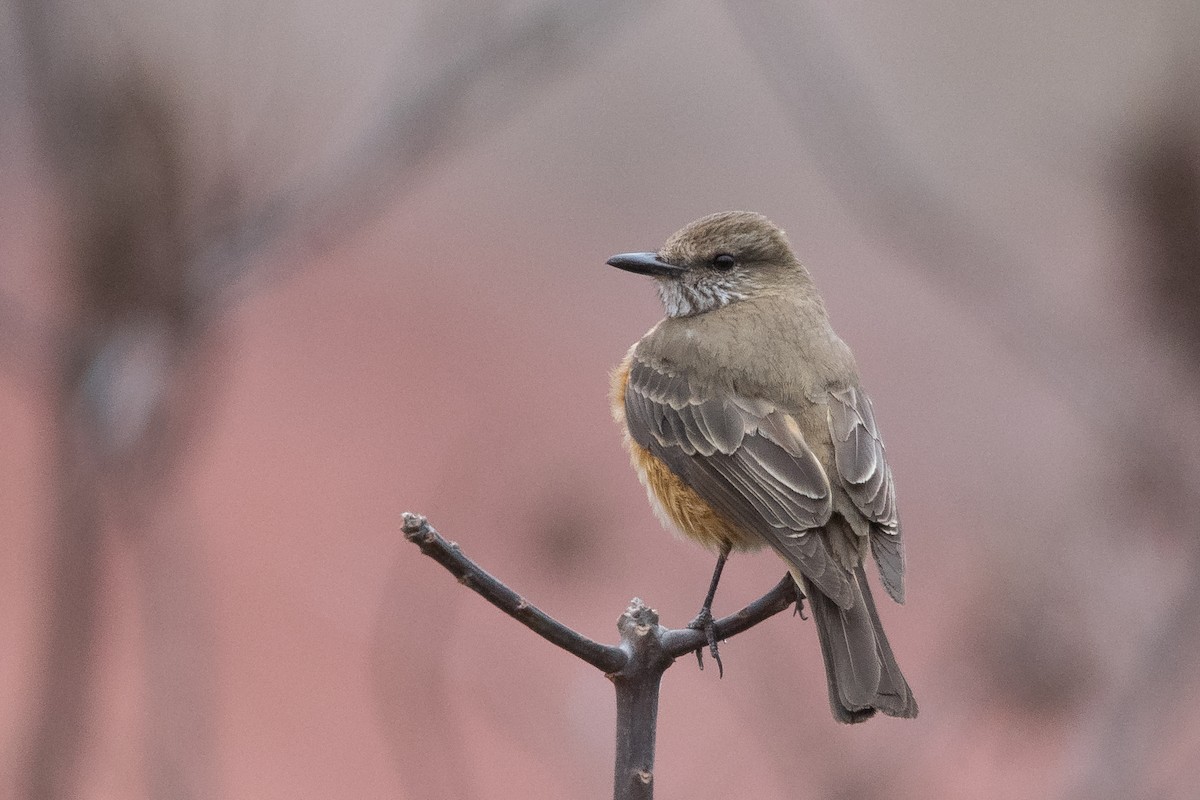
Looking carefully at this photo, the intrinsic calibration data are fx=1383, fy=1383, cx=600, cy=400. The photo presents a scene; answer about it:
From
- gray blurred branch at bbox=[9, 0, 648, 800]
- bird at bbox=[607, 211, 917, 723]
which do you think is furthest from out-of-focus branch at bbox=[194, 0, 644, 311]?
bird at bbox=[607, 211, 917, 723]

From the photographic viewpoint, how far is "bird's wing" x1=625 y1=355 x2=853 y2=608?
13.5ft

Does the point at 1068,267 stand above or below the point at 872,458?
above

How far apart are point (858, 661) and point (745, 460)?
3.21 ft

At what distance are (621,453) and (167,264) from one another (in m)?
6.93

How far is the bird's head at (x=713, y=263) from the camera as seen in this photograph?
5207mm

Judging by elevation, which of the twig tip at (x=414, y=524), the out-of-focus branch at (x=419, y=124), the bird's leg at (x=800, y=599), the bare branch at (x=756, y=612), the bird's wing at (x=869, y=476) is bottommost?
the twig tip at (x=414, y=524)

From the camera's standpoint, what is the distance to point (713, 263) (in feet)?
17.2

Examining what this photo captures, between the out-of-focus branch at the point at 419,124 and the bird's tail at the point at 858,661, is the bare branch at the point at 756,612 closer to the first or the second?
the bird's tail at the point at 858,661

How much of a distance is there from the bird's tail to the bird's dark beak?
1.49 m

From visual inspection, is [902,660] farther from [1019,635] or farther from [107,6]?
[107,6]

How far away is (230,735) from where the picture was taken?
7.33 meters

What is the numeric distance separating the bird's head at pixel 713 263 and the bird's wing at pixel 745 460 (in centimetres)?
39

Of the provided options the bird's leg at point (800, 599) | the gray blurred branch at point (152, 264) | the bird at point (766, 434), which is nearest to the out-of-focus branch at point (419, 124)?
the gray blurred branch at point (152, 264)

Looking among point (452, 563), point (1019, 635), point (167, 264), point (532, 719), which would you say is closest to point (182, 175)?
point (167, 264)
